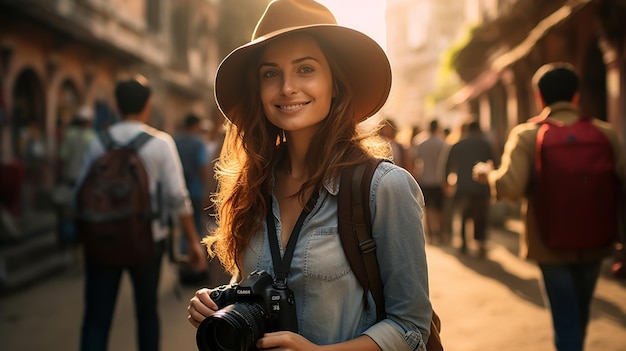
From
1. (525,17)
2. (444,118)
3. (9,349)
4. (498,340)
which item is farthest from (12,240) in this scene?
(444,118)

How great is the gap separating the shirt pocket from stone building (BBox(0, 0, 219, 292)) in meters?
5.60

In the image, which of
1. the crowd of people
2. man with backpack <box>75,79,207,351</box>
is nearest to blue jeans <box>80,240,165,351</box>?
man with backpack <box>75,79,207,351</box>

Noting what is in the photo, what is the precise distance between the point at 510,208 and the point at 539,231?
995 centimetres

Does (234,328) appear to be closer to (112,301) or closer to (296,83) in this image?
(296,83)

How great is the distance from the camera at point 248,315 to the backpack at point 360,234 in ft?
0.67

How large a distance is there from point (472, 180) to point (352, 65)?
7.56 m

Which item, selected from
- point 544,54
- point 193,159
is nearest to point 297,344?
point 193,159

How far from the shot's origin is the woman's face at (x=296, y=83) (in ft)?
6.75

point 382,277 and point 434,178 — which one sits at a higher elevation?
point 382,277

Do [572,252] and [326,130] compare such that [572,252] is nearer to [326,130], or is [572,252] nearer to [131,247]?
[326,130]

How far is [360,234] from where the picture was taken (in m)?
1.88

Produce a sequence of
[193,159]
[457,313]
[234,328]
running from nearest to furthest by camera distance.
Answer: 1. [234,328]
2. [457,313]
3. [193,159]

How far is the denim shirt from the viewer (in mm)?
1858

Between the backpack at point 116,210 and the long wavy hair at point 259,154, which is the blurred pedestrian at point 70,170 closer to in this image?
the backpack at point 116,210
